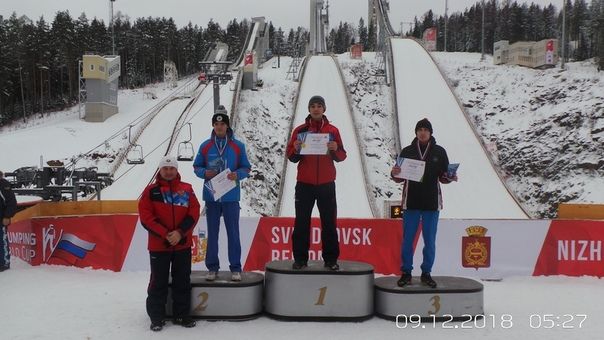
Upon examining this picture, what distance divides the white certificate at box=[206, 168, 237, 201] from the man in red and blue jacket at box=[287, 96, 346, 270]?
0.66m

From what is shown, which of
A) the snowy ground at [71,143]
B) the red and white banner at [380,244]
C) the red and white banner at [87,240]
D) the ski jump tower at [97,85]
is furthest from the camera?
the ski jump tower at [97,85]

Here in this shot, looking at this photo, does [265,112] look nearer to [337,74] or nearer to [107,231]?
[337,74]

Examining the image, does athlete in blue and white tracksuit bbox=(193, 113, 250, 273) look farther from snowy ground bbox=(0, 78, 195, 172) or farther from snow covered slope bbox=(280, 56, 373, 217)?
snowy ground bbox=(0, 78, 195, 172)

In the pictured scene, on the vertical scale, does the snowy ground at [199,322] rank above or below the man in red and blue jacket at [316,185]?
below

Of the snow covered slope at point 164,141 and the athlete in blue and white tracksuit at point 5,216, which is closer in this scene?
the athlete in blue and white tracksuit at point 5,216

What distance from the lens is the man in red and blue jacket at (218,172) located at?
5480 millimetres

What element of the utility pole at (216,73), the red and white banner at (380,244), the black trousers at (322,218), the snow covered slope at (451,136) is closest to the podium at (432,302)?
the black trousers at (322,218)

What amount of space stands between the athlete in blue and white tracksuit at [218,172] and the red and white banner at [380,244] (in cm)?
291

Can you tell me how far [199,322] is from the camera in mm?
5168

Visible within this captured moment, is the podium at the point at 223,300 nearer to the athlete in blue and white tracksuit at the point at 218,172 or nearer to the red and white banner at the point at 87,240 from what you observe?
the athlete in blue and white tracksuit at the point at 218,172

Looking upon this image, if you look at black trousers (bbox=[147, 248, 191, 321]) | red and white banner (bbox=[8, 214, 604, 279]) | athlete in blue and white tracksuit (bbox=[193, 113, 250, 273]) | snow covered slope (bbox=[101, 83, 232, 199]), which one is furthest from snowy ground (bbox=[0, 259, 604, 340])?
snow covered slope (bbox=[101, 83, 232, 199])

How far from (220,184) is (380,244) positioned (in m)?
3.94

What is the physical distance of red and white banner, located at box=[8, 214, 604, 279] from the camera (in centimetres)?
814

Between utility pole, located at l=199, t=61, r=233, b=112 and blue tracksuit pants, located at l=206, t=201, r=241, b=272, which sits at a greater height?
utility pole, located at l=199, t=61, r=233, b=112
